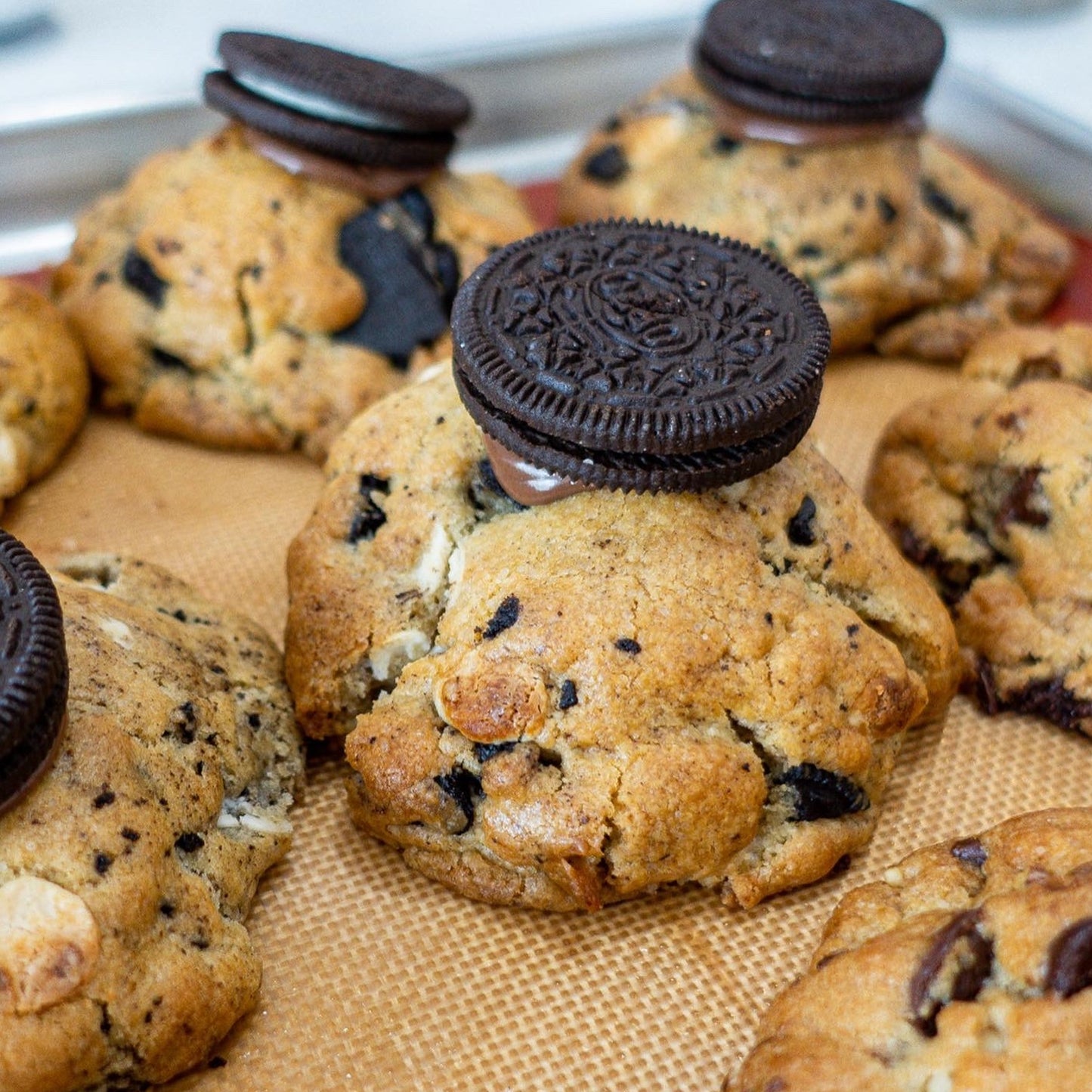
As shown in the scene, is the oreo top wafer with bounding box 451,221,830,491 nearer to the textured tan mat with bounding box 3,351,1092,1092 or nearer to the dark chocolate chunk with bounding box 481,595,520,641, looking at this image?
the dark chocolate chunk with bounding box 481,595,520,641

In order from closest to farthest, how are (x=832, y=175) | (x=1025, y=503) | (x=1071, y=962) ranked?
1. (x=1071, y=962)
2. (x=1025, y=503)
3. (x=832, y=175)

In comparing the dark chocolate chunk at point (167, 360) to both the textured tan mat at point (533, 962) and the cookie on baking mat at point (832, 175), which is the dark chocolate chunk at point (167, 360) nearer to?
the textured tan mat at point (533, 962)

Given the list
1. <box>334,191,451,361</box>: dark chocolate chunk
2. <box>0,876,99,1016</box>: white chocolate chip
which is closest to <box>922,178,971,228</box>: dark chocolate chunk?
<box>334,191,451,361</box>: dark chocolate chunk

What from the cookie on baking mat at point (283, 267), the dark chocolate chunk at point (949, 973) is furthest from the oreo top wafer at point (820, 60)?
the dark chocolate chunk at point (949, 973)

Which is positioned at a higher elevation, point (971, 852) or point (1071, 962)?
point (1071, 962)

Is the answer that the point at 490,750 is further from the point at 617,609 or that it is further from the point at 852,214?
the point at 852,214

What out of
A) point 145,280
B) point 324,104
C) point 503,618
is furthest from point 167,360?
point 503,618
